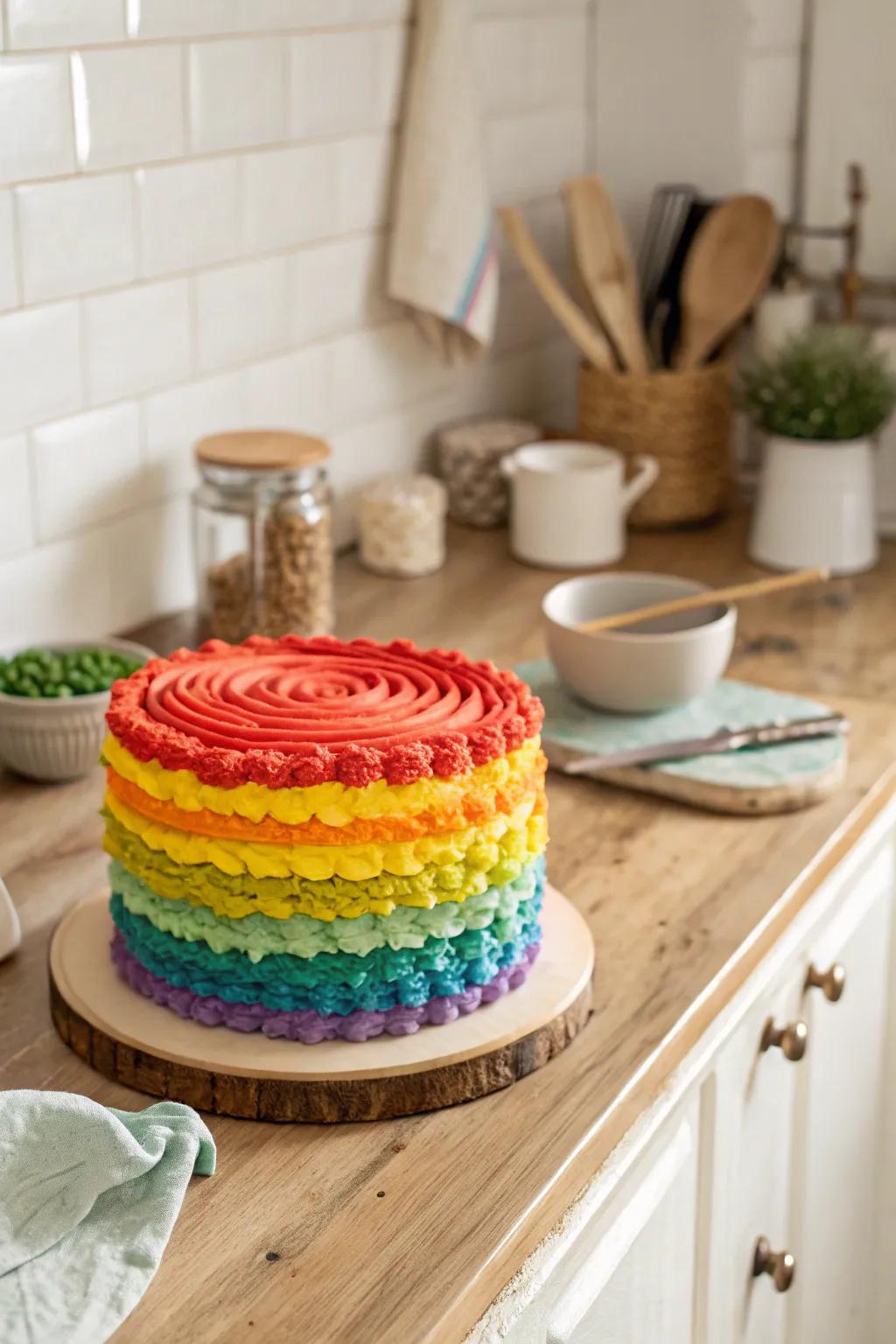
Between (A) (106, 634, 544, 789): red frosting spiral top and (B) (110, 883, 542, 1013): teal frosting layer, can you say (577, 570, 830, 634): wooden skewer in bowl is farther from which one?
(B) (110, 883, 542, 1013): teal frosting layer

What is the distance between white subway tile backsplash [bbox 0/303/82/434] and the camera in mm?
1345

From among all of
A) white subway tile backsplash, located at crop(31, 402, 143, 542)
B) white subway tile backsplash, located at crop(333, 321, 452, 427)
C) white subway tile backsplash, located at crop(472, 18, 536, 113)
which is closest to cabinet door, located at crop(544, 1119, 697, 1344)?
white subway tile backsplash, located at crop(31, 402, 143, 542)

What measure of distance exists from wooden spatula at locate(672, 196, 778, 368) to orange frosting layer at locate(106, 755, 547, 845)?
3.84ft

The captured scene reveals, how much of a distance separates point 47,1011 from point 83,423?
64 cm

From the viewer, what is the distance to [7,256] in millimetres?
1315

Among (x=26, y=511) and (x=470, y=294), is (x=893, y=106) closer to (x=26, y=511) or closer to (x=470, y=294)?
(x=470, y=294)

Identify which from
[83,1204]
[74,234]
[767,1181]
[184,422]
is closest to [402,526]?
[184,422]

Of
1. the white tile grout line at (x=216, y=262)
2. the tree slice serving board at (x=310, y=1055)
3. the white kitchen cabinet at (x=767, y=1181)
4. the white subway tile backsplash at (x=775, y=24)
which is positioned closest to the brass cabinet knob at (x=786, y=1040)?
the white kitchen cabinet at (x=767, y=1181)

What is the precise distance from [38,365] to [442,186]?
58 cm

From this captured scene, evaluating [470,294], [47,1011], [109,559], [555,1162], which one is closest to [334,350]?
[470,294]

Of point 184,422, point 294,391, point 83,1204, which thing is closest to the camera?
A: point 83,1204

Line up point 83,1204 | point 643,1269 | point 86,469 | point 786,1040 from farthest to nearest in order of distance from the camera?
point 86,469 → point 786,1040 → point 643,1269 → point 83,1204

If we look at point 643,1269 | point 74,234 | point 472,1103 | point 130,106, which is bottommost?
point 643,1269

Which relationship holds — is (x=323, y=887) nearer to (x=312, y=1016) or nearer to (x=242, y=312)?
(x=312, y=1016)
